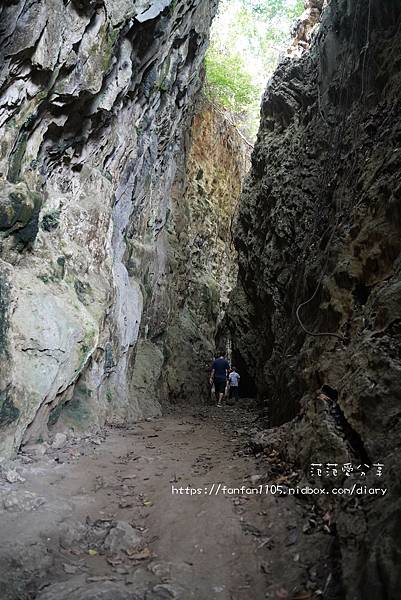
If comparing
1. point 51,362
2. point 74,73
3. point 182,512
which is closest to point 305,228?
→ point 74,73

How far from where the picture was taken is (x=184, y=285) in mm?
17672

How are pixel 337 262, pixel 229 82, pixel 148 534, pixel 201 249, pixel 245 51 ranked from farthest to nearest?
pixel 245 51 < pixel 229 82 < pixel 201 249 < pixel 337 262 < pixel 148 534

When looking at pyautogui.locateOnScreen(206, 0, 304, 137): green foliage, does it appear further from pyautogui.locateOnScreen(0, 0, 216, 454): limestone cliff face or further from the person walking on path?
the person walking on path

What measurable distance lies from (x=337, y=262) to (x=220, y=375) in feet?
28.3

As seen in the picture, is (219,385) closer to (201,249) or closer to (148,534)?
(201,249)

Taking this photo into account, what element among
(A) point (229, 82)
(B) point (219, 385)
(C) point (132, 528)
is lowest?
(C) point (132, 528)

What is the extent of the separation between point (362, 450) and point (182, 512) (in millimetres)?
1883

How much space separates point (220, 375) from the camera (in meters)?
14.1

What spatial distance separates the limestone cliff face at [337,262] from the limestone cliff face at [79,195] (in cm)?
355

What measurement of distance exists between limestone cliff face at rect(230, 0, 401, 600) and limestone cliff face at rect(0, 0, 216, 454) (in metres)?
3.55

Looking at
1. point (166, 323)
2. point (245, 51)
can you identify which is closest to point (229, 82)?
point (245, 51)

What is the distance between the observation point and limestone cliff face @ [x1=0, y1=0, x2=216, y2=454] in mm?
5793

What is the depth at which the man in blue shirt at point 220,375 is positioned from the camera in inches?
548

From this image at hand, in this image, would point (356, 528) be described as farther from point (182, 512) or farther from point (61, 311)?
point (61, 311)
